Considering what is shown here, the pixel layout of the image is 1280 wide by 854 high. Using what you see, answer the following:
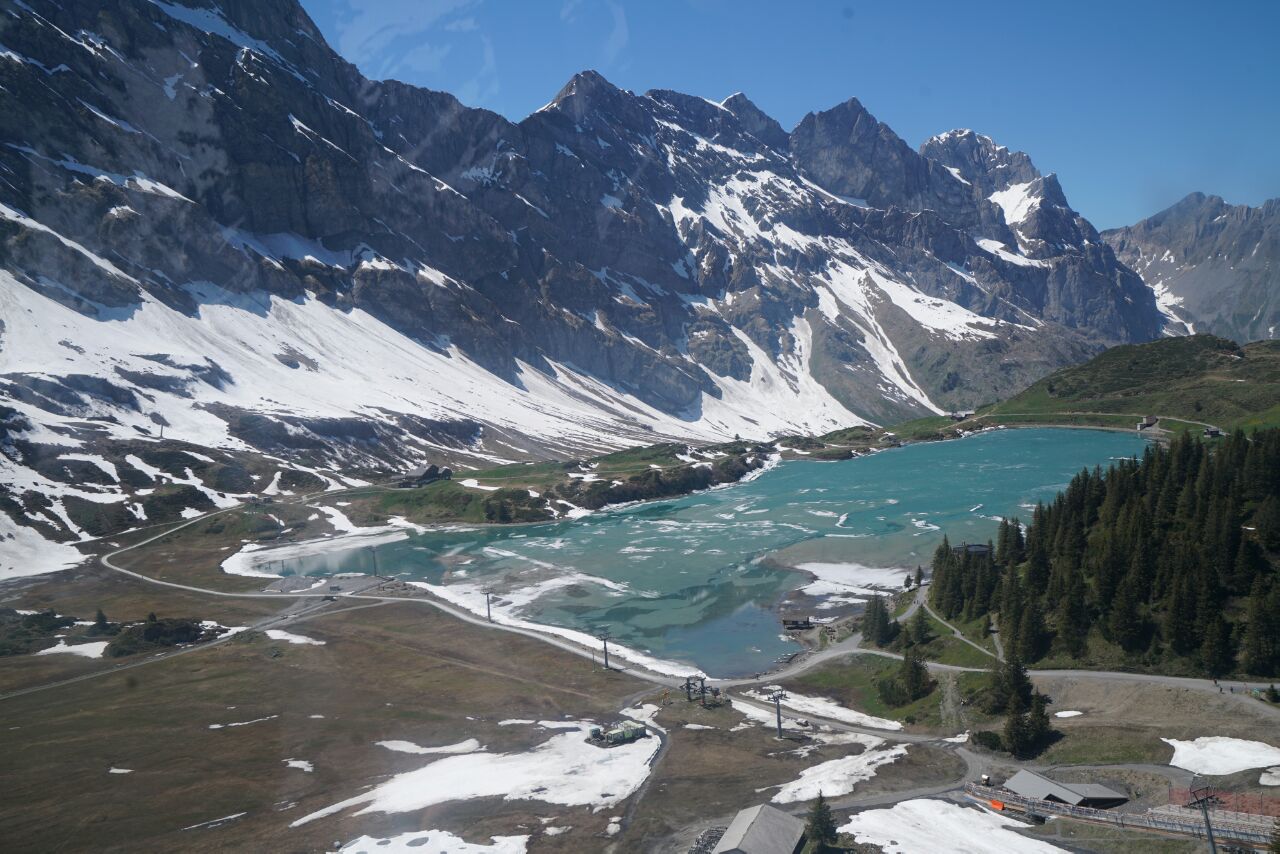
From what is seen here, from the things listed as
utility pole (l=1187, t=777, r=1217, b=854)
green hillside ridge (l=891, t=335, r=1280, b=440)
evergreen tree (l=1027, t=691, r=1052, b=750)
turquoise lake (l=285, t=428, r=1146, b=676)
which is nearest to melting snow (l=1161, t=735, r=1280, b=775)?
utility pole (l=1187, t=777, r=1217, b=854)

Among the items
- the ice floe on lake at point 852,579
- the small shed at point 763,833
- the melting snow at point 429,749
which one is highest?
the small shed at point 763,833

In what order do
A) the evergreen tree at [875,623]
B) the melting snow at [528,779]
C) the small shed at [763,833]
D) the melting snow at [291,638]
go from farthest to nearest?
the melting snow at [291,638], the evergreen tree at [875,623], the melting snow at [528,779], the small shed at [763,833]

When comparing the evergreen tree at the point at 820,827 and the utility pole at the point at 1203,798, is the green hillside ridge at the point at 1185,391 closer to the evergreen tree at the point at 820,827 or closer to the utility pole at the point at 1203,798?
the utility pole at the point at 1203,798

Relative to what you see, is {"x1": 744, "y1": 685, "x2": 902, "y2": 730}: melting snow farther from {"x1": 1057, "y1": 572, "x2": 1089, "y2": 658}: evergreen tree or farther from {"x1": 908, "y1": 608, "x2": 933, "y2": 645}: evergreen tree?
{"x1": 1057, "y1": 572, "x2": 1089, "y2": 658}: evergreen tree

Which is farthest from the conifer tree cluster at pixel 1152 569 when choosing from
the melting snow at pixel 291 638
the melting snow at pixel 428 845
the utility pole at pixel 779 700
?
the melting snow at pixel 291 638

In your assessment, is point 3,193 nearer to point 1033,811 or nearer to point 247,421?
point 247,421

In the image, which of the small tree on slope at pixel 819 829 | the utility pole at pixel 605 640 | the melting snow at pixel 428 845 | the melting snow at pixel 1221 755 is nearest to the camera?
the small tree on slope at pixel 819 829
